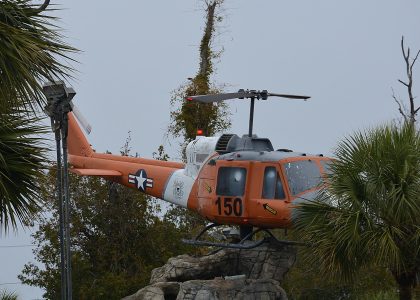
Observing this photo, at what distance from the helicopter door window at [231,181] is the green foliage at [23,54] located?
262 inches

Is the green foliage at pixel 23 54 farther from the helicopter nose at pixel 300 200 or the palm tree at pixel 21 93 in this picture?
the helicopter nose at pixel 300 200

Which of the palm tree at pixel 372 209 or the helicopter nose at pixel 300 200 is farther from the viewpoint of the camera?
the helicopter nose at pixel 300 200

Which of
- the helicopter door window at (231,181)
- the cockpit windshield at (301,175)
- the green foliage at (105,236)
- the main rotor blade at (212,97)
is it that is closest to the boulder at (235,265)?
the helicopter door window at (231,181)

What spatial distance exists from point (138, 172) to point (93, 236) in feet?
28.2

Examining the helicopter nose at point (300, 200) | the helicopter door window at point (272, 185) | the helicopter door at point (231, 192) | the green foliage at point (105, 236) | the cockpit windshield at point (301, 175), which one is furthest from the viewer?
the green foliage at point (105, 236)

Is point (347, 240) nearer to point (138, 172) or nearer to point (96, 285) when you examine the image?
point (138, 172)

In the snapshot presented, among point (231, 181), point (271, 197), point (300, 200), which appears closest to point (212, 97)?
point (231, 181)

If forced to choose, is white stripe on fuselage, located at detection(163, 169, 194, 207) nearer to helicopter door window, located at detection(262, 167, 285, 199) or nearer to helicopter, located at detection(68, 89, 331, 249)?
helicopter, located at detection(68, 89, 331, 249)

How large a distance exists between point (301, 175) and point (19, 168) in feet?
21.9

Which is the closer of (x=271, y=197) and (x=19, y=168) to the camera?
(x=19, y=168)

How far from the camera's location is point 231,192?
65.0 feet

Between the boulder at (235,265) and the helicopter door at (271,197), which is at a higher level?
the helicopter door at (271,197)

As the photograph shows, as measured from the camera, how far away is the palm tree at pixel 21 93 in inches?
508

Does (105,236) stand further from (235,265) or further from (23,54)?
(23,54)
